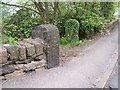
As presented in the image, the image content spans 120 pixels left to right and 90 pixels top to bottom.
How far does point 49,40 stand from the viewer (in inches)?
248

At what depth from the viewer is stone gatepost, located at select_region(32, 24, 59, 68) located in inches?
246

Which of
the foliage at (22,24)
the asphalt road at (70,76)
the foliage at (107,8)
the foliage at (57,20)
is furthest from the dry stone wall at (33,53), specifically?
the foliage at (107,8)

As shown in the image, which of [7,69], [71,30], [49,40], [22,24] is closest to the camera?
[7,69]

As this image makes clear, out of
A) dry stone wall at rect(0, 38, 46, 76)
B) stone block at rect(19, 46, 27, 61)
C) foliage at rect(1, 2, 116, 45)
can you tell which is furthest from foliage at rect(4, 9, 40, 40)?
stone block at rect(19, 46, 27, 61)

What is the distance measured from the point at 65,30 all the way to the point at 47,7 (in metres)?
1.41

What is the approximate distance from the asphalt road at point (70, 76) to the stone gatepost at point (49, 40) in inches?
10.5

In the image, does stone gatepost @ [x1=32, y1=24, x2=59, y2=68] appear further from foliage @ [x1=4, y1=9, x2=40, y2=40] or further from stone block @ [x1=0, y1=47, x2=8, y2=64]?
foliage @ [x1=4, y1=9, x2=40, y2=40]

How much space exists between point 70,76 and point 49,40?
39.6 inches

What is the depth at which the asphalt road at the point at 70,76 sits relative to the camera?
5266mm

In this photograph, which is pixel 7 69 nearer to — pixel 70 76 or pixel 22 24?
pixel 70 76

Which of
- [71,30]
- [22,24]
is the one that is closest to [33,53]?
[71,30]

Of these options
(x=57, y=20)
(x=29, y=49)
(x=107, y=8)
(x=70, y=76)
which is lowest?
(x=70, y=76)

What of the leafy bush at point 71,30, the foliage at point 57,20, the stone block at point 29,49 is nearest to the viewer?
the stone block at point 29,49

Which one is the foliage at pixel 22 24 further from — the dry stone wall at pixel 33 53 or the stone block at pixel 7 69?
the stone block at pixel 7 69
